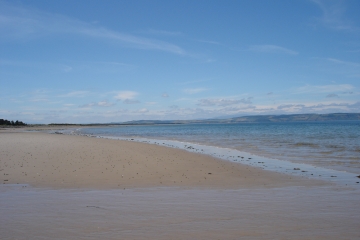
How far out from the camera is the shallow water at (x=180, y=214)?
5867 millimetres

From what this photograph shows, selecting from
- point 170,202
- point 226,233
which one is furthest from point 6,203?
point 226,233

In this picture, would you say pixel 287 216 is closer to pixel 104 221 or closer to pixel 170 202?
pixel 170 202

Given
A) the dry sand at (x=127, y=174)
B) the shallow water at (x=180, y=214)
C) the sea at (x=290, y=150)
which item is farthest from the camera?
the sea at (x=290, y=150)

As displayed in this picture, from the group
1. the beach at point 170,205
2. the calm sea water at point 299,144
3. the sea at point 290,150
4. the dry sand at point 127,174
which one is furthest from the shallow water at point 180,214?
the calm sea water at point 299,144

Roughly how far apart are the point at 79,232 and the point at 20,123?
13374 centimetres

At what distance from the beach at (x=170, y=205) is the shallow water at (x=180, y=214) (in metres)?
0.02

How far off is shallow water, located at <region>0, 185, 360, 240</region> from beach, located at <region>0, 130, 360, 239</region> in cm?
2

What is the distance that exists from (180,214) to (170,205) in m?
0.86

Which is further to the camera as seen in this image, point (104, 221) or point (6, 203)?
point (6, 203)

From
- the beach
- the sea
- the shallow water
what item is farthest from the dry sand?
the sea

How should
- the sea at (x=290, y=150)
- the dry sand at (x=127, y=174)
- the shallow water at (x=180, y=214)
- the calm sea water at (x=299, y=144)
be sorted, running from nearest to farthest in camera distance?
1. the shallow water at (x=180, y=214)
2. the dry sand at (x=127, y=174)
3. the sea at (x=290, y=150)
4. the calm sea water at (x=299, y=144)

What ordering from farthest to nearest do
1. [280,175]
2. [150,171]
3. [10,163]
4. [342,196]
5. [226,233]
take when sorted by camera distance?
[10,163] < [150,171] < [280,175] < [342,196] < [226,233]

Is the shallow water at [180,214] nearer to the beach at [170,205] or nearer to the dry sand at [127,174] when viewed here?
the beach at [170,205]

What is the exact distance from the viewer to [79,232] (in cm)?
589
